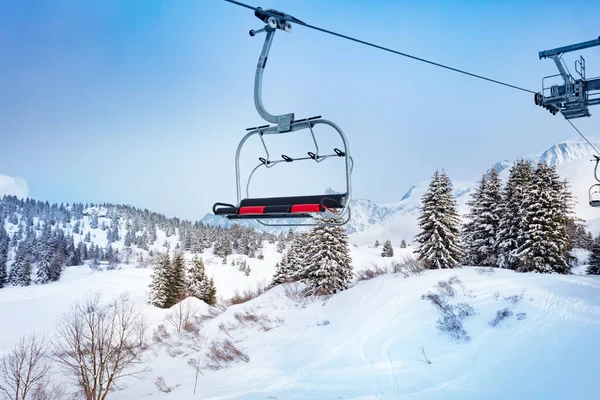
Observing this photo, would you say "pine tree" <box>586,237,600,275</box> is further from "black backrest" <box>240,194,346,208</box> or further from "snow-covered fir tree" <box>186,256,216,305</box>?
"snow-covered fir tree" <box>186,256,216,305</box>

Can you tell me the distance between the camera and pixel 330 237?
96.2 feet

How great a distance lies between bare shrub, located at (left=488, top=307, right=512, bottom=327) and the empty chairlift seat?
12.7 meters

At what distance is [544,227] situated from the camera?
24.6m

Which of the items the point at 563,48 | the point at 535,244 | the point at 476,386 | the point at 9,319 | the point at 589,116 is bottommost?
the point at 9,319

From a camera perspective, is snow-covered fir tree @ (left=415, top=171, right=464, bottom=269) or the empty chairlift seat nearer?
the empty chairlift seat

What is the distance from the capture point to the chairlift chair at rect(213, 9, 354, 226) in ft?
14.1

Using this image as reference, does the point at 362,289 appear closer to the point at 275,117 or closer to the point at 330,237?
the point at 330,237

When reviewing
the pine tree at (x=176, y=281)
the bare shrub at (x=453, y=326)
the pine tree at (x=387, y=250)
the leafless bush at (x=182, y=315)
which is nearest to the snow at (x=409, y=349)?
the bare shrub at (x=453, y=326)

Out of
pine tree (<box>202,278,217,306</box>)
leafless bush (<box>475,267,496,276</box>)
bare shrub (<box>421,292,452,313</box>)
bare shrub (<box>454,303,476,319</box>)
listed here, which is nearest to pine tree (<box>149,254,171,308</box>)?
pine tree (<box>202,278,217,306</box>)

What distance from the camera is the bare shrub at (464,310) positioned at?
15047mm

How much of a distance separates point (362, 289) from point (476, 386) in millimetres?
13278

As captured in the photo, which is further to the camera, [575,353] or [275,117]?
[575,353]

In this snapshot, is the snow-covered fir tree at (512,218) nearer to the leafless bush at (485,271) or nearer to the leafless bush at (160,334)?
the leafless bush at (485,271)

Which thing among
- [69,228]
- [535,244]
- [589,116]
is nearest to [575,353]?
[589,116]
